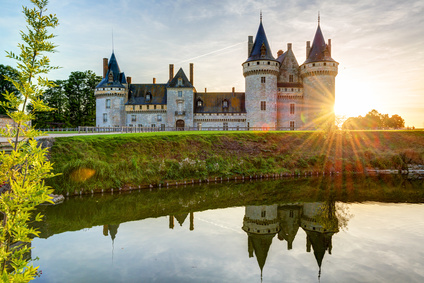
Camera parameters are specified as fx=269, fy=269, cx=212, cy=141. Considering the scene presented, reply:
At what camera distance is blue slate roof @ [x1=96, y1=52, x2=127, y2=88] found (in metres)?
42.5

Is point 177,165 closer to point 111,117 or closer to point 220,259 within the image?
point 220,259

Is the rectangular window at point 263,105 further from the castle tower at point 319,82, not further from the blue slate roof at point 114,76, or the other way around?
the blue slate roof at point 114,76

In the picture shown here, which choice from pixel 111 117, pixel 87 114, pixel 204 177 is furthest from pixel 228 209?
pixel 87 114

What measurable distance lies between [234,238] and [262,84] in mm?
31748

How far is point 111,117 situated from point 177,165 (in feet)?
87.1

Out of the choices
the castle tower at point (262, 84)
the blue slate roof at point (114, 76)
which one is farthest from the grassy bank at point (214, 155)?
the blue slate roof at point (114, 76)

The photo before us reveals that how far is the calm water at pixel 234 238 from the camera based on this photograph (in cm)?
765

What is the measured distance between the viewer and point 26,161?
14.3ft

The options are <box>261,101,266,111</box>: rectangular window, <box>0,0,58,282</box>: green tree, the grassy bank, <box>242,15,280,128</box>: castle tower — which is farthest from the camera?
<box>261,101,266,111</box>: rectangular window

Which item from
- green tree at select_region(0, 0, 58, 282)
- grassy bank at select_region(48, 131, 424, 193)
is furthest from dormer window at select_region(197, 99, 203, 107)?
green tree at select_region(0, 0, 58, 282)

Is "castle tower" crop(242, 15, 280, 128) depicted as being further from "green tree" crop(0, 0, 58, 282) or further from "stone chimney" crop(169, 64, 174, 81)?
"green tree" crop(0, 0, 58, 282)

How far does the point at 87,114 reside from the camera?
48906 mm

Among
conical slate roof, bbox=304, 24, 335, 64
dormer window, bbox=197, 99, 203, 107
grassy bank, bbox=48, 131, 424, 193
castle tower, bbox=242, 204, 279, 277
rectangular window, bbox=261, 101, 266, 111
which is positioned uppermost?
conical slate roof, bbox=304, 24, 335, 64

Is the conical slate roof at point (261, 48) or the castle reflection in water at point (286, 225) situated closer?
the castle reflection in water at point (286, 225)
